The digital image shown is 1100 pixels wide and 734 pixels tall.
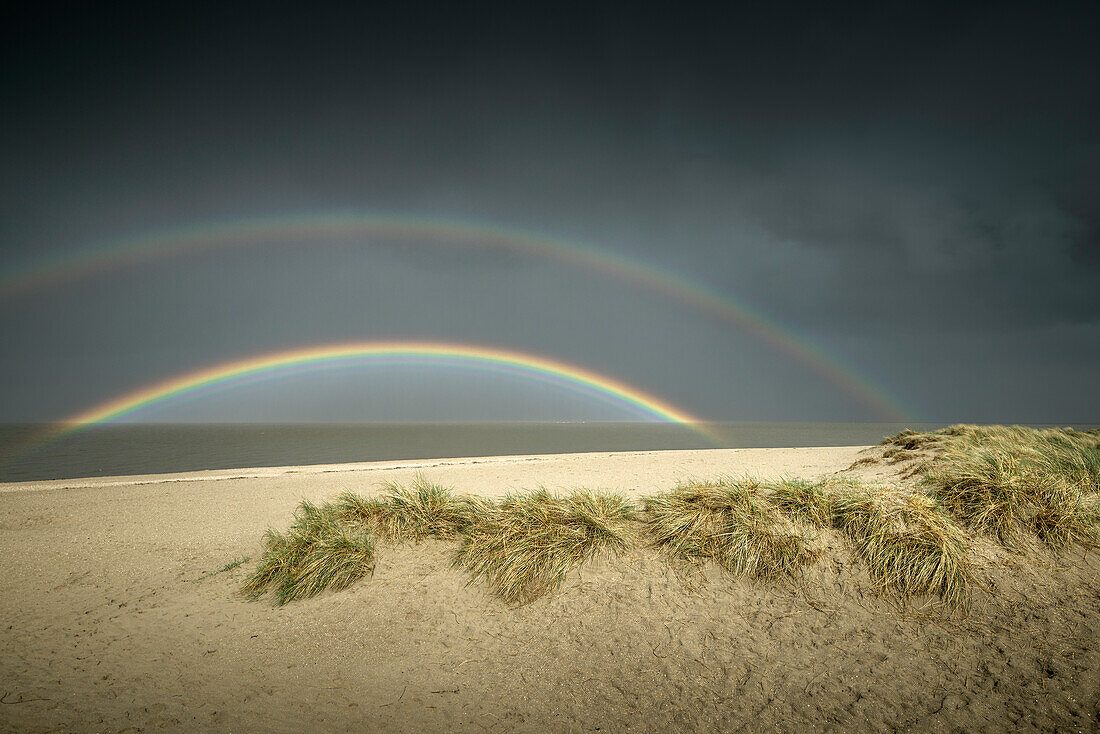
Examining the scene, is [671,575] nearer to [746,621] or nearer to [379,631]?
[746,621]

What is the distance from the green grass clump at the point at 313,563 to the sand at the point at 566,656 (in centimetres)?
20

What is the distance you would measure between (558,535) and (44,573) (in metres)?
8.32

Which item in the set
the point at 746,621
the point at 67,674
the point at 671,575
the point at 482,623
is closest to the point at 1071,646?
the point at 746,621

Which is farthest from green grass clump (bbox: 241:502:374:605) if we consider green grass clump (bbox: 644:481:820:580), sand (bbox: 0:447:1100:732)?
green grass clump (bbox: 644:481:820:580)

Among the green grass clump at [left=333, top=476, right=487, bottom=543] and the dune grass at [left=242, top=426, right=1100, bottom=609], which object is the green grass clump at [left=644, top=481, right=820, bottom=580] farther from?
the green grass clump at [left=333, top=476, right=487, bottom=543]

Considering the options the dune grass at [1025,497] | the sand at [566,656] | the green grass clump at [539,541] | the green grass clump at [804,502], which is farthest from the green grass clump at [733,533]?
the dune grass at [1025,497]

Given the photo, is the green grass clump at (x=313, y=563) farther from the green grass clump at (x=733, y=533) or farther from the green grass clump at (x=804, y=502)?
Answer: the green grass clump at (x=804, y=502)

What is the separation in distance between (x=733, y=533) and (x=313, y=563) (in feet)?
16.6

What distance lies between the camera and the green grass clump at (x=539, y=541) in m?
5.59

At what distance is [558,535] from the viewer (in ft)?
19.7

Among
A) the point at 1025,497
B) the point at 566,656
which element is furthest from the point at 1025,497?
the point at 566,656

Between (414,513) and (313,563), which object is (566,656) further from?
(313,563)

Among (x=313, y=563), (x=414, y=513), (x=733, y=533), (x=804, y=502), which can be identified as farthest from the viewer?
(x=414, y=513)

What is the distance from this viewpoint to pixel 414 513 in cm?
709
